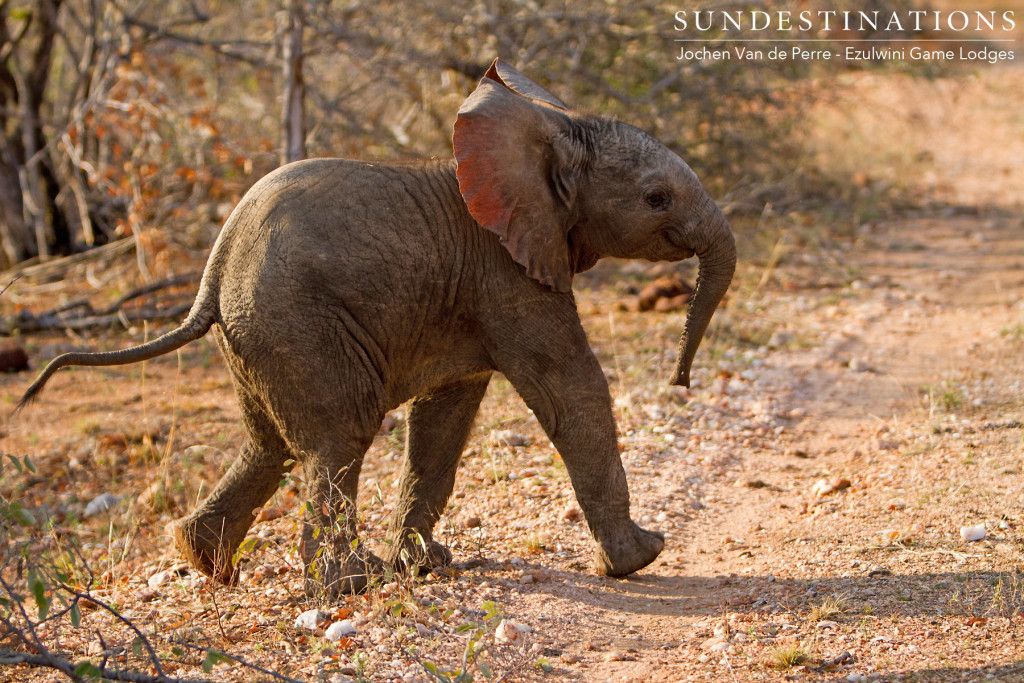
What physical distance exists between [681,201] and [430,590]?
6.31 ft

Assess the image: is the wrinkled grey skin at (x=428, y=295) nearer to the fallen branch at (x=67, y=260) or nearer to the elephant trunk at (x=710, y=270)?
the elephant trunk at (x=710, y=270)

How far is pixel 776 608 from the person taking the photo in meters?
4.14

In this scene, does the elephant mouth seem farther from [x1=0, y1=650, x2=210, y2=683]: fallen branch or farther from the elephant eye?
[x1=0, y1=650, x2=210, y2=683]: fallen branch

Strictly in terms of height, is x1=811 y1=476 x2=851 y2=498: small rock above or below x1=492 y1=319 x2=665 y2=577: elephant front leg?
below

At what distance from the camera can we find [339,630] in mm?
3980

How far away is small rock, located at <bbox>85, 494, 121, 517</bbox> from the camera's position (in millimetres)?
5871

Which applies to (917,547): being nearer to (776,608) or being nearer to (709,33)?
(776,608)

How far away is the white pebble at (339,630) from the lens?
3.96 metres

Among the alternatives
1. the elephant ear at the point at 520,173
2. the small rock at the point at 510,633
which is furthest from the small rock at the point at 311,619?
the elephant ear at the point at 520,173

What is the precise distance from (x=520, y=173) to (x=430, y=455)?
1.39 m

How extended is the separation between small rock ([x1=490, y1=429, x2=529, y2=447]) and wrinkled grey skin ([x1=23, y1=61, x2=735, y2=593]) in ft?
4.75

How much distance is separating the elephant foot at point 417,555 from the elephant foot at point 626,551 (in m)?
0.70

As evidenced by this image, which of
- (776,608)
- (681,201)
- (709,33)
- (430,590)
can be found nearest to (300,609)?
(430,590)

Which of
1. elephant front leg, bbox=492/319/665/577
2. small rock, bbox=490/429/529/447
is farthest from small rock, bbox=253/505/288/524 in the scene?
elephant front leg, bbox=492/319/665/577
